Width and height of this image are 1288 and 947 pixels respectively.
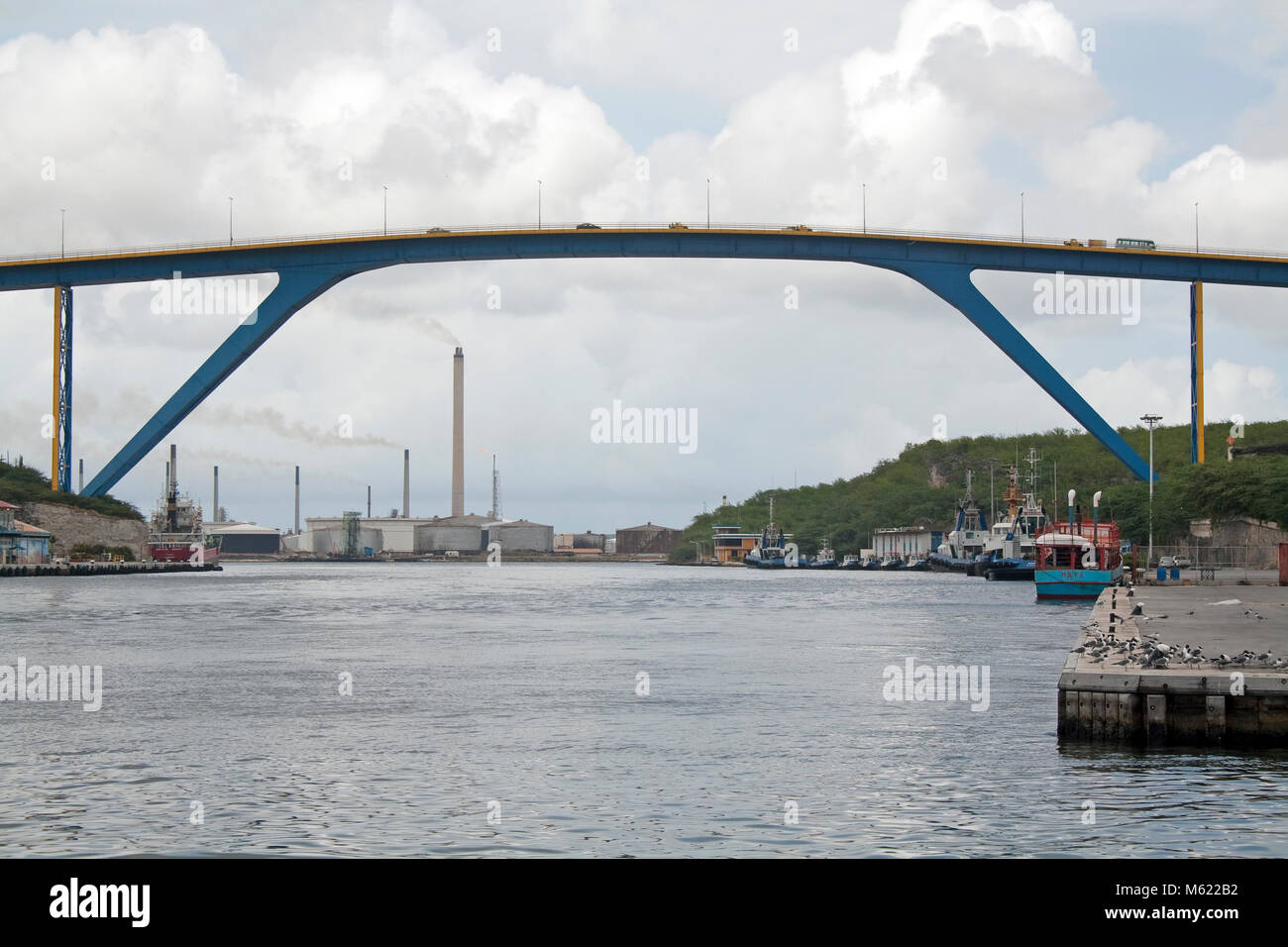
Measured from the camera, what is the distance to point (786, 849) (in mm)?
10766

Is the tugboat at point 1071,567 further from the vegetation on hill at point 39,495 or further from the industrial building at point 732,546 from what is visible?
the industrial building at point 732,546

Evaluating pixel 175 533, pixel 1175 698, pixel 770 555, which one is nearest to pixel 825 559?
pixel 770 555

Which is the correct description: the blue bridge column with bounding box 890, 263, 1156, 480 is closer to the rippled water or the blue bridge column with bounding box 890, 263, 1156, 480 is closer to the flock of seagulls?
the rippled water

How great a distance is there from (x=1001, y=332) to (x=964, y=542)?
150 ft

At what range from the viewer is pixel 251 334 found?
71.0 metres

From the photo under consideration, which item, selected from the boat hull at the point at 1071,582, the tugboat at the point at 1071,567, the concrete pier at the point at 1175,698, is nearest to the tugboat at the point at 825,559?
the tugboat at the point at 1071,567

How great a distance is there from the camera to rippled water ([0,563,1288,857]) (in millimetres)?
11297

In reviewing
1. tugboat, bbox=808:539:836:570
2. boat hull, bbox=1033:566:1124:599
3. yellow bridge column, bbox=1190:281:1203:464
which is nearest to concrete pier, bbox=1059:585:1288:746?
boat hull, bbox=1033:566:1124:599

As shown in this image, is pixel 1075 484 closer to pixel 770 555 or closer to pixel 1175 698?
pixel 770 555

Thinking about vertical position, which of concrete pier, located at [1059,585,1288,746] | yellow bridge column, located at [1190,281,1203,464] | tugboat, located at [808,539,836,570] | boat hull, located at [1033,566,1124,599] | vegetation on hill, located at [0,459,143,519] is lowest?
tugboat, located at [808,539,836,570]

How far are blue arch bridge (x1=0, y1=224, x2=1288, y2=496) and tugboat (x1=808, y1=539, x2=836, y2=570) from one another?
82.0 metres
